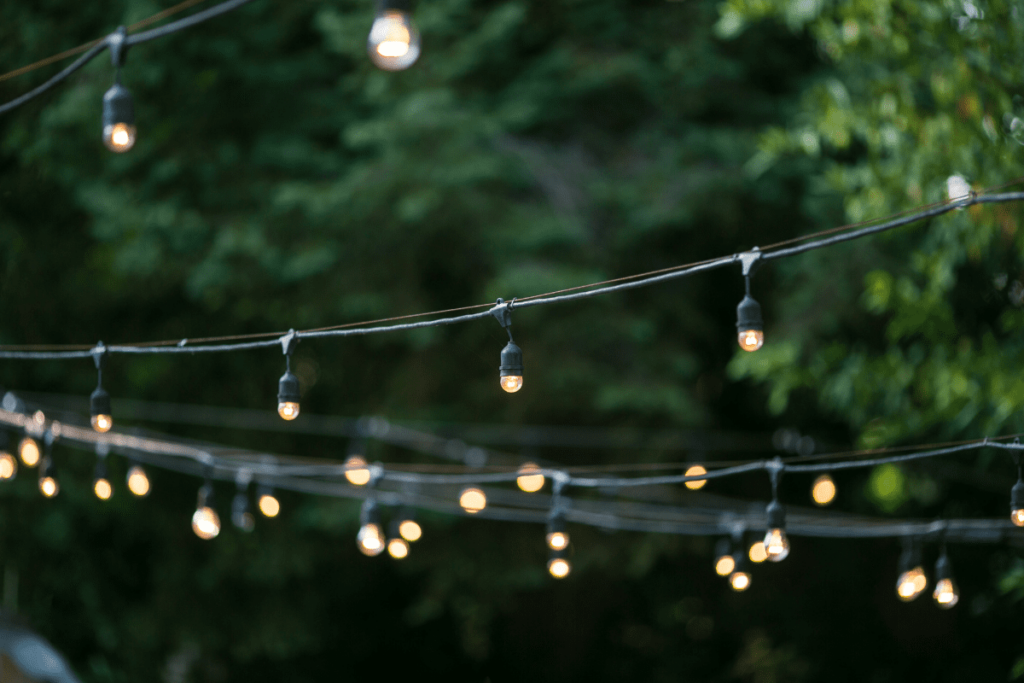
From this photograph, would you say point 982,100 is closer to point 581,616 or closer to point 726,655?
point 581,616

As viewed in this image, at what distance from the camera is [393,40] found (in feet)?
6.52

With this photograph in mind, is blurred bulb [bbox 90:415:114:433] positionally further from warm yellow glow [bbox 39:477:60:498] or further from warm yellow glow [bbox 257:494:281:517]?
warm yellow glow [bbox 257:494:281:517]

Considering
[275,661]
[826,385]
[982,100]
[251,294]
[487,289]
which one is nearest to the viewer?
→ [982,100]

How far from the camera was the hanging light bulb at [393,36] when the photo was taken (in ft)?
6.34

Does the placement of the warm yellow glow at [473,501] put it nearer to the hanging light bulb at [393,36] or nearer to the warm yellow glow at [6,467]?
the warm yellow glow at [6,467]

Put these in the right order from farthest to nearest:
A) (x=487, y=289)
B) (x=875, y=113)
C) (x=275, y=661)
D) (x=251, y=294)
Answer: (x=275, y=661) → (x=251, y=294) → (x=487, y=289) → (x=875, y=113)

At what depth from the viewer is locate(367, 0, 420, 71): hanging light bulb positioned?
6.34ft

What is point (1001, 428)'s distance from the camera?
581cm

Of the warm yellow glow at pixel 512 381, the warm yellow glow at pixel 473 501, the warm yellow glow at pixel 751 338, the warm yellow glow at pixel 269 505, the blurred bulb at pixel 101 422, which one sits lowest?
the warm yellow glow at pixel 512 381

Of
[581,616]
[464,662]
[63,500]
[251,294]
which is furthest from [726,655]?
[63,500]

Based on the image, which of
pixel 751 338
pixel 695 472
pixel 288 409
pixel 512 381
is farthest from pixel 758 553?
pixel 288 409

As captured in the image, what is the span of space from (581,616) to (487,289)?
4017 millimetres

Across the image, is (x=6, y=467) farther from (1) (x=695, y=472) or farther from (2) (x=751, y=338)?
(2) (x=751, y=338)

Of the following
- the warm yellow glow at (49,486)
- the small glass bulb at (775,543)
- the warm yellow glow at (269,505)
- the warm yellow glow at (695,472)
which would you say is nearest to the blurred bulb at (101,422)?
the warm yellow glow at (49,486)
